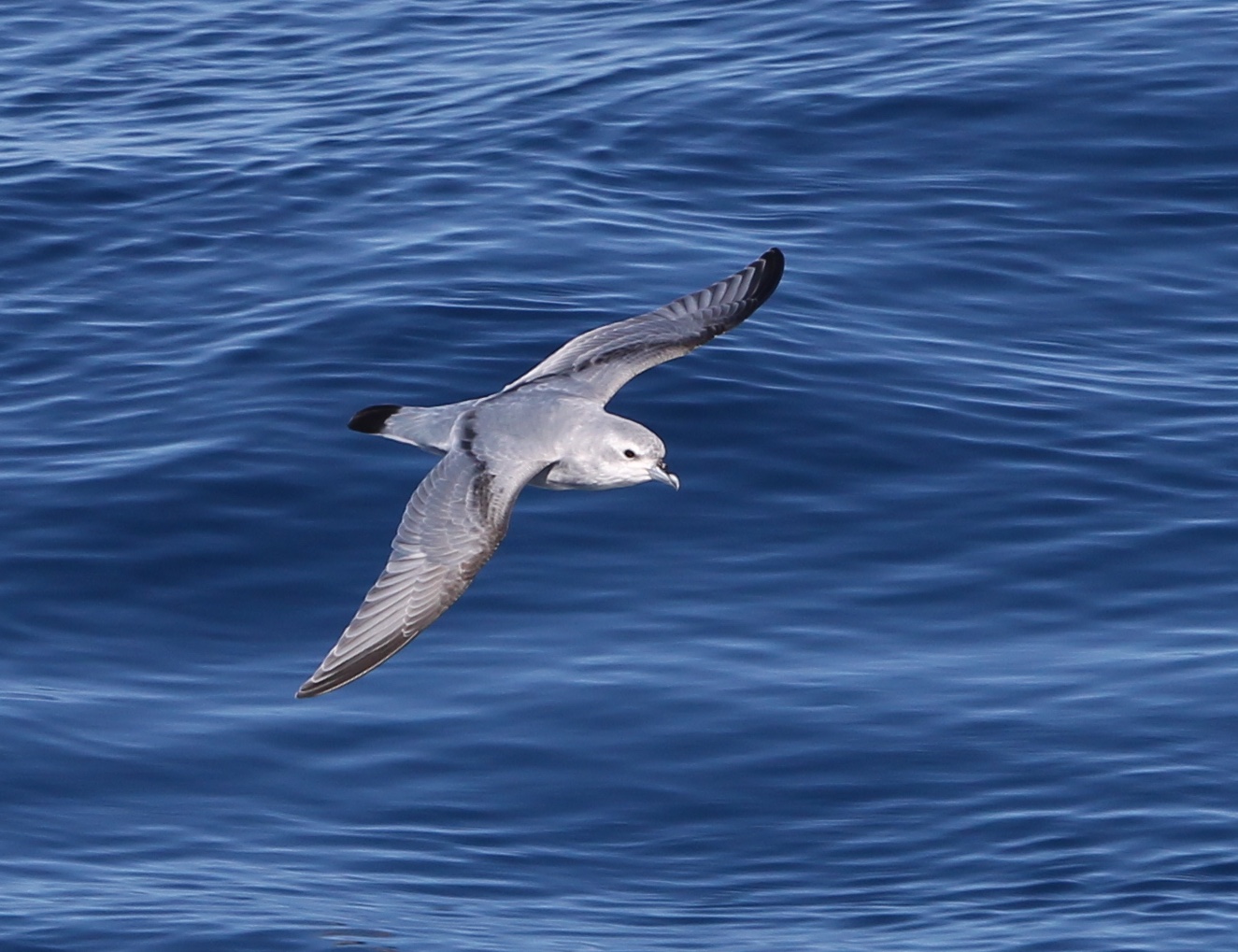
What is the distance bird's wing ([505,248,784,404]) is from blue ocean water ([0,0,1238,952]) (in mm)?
1330

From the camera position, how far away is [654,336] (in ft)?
34.4

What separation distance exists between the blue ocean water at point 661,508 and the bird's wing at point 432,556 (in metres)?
1.42

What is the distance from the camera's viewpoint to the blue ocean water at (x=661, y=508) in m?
9.39

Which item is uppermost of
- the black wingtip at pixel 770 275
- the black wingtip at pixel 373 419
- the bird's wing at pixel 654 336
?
the black wingtip at pixel 770 275

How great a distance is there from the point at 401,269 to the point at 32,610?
4195 millimetres

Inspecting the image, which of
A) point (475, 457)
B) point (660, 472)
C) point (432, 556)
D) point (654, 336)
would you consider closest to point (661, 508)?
point (654, 336)

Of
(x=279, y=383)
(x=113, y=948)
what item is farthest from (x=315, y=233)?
(x=113, y=948)

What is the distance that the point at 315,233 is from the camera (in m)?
15.0

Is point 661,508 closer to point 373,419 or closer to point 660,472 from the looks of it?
point 660,472

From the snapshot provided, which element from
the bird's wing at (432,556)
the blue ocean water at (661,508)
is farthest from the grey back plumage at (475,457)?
the blue ocean water at (661,508)

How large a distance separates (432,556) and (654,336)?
2319 mm

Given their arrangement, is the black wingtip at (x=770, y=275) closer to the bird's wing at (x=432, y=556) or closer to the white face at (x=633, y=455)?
the white face at (x=633, y=455)

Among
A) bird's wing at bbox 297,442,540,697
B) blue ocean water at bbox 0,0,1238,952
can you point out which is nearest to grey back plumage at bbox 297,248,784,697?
bird's wing at bbox 297,442,540,697

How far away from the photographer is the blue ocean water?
30.8 feet
